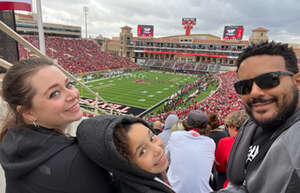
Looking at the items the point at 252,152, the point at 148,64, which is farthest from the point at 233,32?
the point at 252,152

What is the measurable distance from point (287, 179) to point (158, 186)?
0.70 metres

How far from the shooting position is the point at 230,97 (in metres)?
22.8

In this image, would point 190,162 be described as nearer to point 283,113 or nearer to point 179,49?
point 283,113

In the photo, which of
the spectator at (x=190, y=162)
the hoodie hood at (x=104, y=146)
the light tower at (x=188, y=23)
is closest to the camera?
the hoodie hood at (x=104, y=146)

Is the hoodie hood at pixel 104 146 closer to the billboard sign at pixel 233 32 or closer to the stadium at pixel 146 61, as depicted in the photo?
the stadium at pixel 146 61

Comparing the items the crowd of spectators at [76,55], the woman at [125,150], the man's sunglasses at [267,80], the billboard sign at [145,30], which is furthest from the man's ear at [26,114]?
the billboard sign at [145,30]

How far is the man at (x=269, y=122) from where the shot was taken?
100 cm

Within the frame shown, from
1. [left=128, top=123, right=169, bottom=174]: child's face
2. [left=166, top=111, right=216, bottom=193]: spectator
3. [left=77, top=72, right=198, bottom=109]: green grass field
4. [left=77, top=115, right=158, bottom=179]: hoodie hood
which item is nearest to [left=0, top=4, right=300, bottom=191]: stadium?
[left=77, top=72, right=198, bottom=109]: green grass field

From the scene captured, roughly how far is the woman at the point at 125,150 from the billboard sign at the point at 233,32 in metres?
67.6

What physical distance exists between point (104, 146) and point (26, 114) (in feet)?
2.25

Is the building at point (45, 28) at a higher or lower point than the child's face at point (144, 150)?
higher

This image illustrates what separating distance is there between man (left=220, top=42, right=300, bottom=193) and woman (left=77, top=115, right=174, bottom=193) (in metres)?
0.62

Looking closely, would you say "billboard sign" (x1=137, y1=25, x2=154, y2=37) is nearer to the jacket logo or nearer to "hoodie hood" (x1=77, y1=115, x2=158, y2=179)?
the jacket logo

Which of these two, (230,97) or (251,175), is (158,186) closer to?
(251,175)
